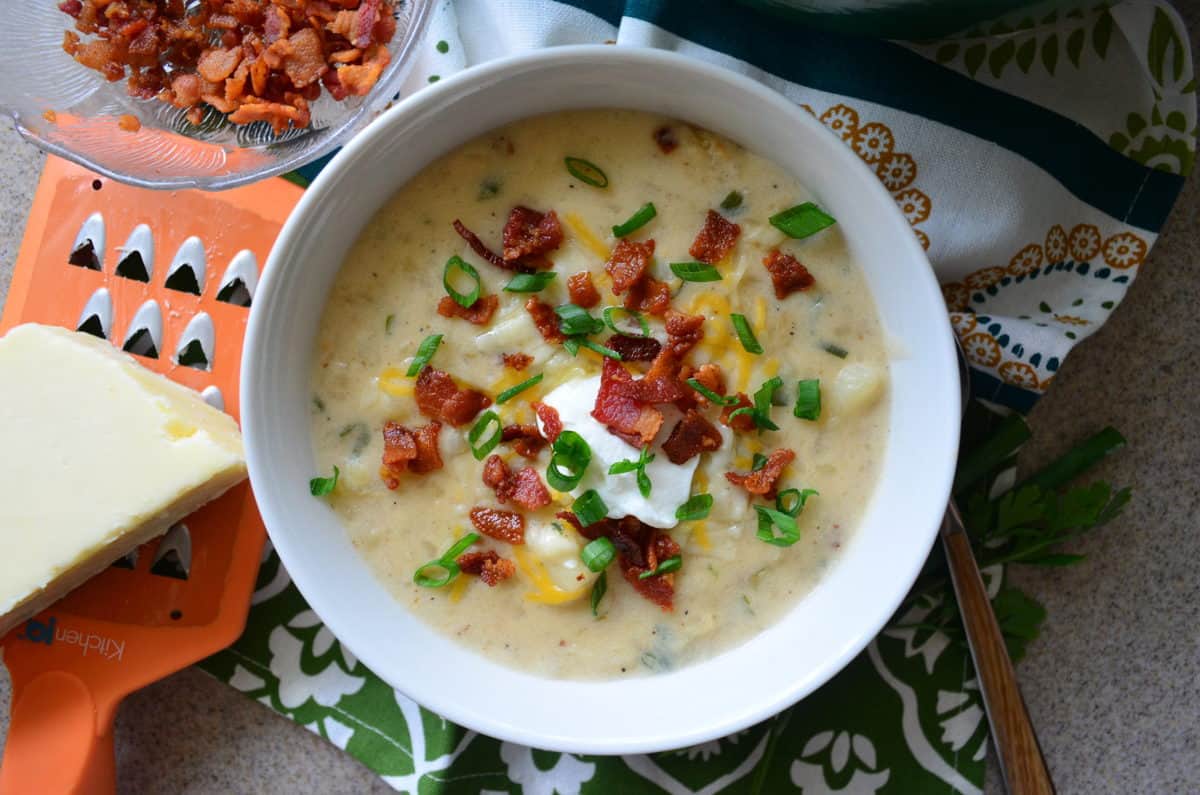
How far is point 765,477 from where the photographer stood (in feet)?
6.59

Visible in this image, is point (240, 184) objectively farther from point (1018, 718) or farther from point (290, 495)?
point (1018, 718)

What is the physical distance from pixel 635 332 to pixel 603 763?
1.10 metres

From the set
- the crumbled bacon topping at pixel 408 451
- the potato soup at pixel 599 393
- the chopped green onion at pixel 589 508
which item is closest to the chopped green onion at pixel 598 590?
the potato soup at pixel 599 393

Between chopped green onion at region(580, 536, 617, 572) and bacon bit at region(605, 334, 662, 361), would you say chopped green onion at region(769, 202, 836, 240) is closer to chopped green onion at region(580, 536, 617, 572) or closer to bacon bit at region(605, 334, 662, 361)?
bacon bit at region(605, 334, 662, 361)

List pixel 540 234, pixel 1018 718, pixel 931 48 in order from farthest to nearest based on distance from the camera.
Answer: pixel 1018 718 → pixel 931 48 → pixel 540 234

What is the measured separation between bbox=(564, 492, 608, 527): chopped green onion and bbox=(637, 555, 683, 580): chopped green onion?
5.8 inches

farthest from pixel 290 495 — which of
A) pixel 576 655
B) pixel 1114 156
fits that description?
pixel 1114 156

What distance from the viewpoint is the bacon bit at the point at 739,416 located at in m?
1.99

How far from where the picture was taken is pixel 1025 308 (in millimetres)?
2422

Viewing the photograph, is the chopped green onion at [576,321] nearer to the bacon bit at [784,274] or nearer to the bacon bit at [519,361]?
the bacon bit at [519,361]

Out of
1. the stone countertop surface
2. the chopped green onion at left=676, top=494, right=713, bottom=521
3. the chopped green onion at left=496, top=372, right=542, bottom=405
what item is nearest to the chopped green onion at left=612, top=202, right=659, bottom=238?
the chopped green onion at left=496, top=372, right=542, bottom=405

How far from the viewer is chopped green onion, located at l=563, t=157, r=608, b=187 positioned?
2021 millimetres

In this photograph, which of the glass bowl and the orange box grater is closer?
the glass bowl

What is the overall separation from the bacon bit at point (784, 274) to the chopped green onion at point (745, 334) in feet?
0.32
